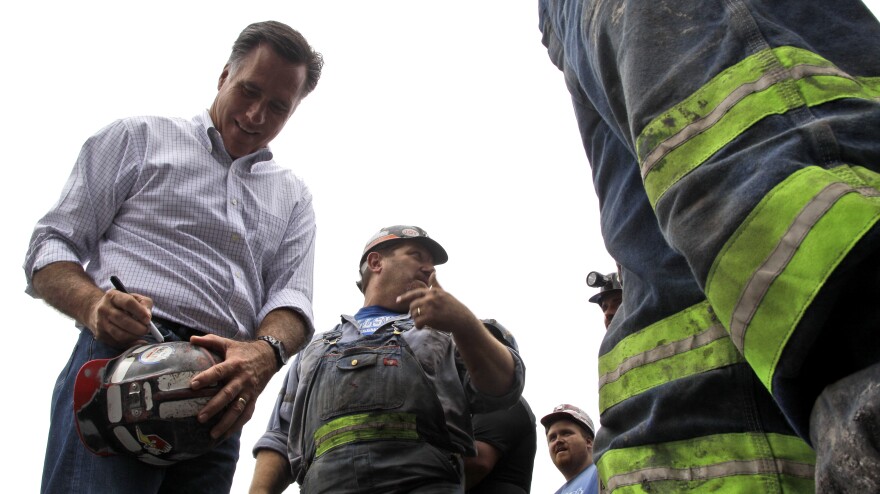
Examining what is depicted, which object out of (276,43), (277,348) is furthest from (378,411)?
(276,43)

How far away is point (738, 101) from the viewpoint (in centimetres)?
104

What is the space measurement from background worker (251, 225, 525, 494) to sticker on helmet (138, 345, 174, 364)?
2.90 feet

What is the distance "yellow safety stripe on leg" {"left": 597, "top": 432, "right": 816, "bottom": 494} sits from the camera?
1150 millimetres

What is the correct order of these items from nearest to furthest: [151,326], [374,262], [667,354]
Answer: [667,354]
[151,326]
[374,262]

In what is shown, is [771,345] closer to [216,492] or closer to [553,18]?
[553,18]

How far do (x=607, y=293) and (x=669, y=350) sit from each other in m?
3.89

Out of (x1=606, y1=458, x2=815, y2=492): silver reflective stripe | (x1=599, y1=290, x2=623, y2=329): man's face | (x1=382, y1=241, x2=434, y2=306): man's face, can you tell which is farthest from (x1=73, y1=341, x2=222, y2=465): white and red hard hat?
(x1=599, y1=290, x2=623, y2=329): man's face

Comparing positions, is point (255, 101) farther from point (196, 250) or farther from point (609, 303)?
point (609, 303)

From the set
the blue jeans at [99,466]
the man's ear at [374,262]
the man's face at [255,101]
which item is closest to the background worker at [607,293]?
the man's ear at [374,262]

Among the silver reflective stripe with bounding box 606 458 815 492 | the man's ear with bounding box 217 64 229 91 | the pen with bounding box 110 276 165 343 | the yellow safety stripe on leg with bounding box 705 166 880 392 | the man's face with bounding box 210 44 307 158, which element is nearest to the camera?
the yellow safety stripe on leg with bounding box 705 166 880 392

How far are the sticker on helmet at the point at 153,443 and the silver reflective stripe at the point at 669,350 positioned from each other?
1.44 m

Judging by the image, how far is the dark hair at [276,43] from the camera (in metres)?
3.30

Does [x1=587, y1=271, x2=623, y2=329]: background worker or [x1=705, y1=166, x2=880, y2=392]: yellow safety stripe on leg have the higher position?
[x1=705, y1=166, x2=880, y2=392]: yellow safety stripe on leg

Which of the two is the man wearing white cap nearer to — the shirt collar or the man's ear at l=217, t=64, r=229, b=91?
the shirt collar
